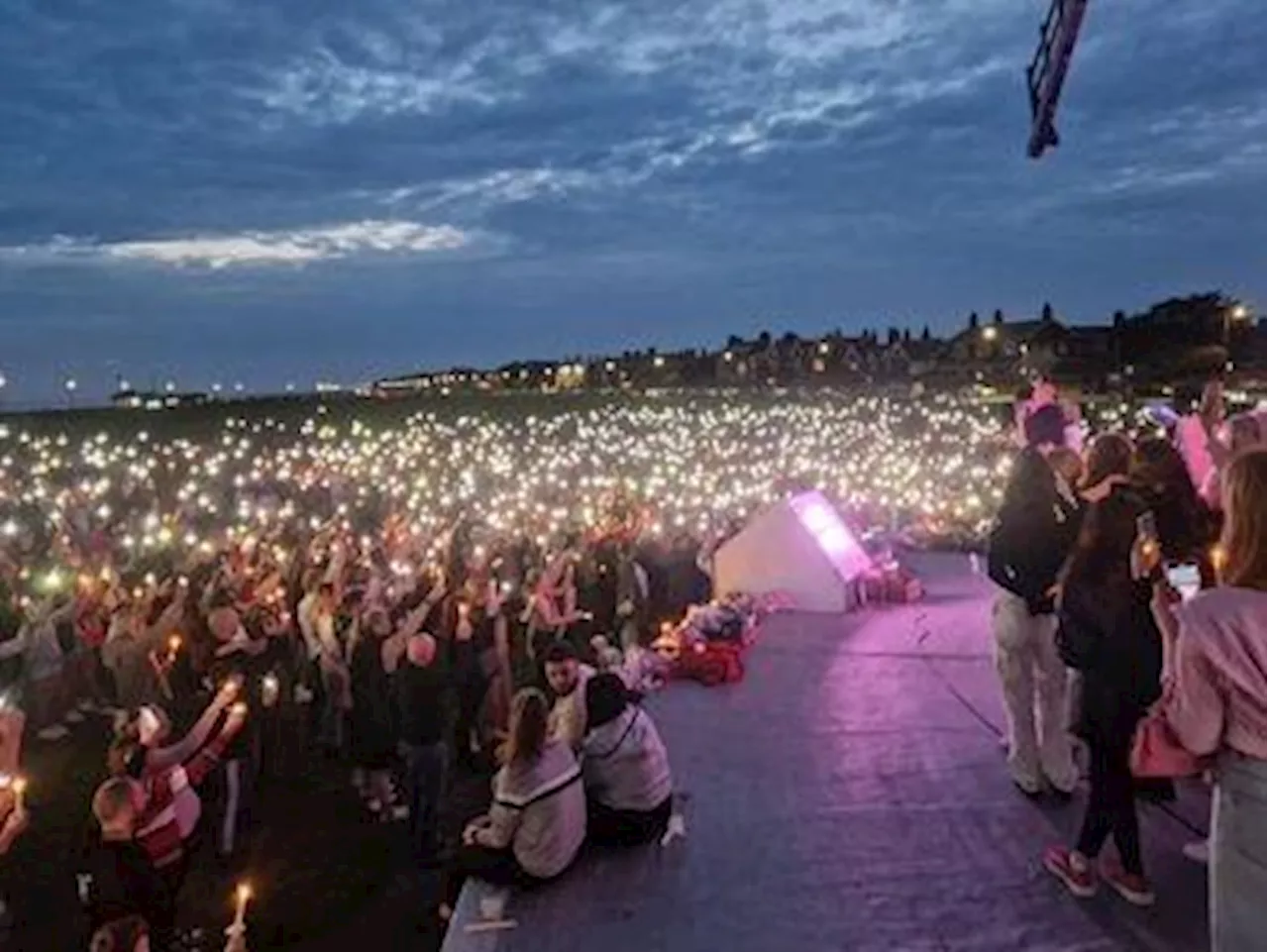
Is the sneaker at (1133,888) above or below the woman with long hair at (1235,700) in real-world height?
below

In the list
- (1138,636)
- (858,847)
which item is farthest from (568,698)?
(1138,636)

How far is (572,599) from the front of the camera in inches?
555

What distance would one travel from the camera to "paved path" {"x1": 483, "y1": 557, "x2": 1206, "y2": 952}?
5.93m

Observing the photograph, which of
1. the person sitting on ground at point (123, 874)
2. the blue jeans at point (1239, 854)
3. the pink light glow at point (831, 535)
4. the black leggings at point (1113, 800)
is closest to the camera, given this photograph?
the blue jeans at point (1239, 854)

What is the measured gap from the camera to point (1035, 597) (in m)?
7.03

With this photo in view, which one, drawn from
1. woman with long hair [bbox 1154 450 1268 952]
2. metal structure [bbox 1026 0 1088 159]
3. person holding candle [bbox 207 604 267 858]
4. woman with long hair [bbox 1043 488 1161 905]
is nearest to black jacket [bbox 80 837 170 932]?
person holding candle [bbox 207 604 267 858]

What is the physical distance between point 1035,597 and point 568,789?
2.60 metres

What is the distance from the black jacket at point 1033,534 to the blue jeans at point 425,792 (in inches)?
167

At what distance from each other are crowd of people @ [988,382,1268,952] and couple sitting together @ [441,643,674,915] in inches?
80.9

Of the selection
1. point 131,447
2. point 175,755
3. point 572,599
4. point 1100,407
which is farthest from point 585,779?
point 131,447

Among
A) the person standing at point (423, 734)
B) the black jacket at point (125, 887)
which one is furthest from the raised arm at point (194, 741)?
the person standing at point (423, 734)

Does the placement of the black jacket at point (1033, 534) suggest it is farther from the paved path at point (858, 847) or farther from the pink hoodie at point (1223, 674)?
the pink hoodie at point (1223, 674)

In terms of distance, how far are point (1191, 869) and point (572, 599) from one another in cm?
847

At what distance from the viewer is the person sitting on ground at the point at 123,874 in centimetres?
694
